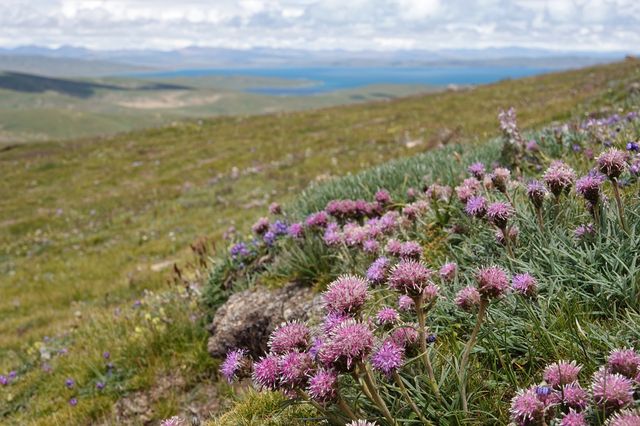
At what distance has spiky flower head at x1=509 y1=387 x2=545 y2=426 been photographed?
210cm

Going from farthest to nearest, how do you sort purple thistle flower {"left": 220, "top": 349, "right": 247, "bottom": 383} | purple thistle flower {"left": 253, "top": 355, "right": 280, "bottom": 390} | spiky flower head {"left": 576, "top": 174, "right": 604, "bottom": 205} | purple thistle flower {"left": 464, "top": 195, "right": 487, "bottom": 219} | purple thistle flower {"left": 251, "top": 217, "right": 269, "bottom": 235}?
1. purple thistle flower {"left": 251, "top": 217, "right": 269, "bottom": 235}
2. purple thistle flower {"left": 464, "top": 195, "right": 487, "bottom": 219}
3. spiky flower head {"left": 576, "top": 174, "right": 604, "bottom": 205}
4. purple thistle flower {"left": 220, "top": 349, "right": 247, "bottom": 383}
5. purple thistle flower {"left": 253, "top": 355, "right": 280, "bottom": 390}

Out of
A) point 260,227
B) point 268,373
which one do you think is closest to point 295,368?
point 268,373

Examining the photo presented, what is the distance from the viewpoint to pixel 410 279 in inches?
105

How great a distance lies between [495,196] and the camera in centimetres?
495

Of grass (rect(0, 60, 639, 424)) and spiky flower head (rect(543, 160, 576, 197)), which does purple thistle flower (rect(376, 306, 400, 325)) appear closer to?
spiky flower head (rect(543, 160, 576, 197))

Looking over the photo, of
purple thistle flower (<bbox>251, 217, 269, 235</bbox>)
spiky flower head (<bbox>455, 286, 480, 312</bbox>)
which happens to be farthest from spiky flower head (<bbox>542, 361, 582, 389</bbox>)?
purple thistle flower (<bbox>251, 217, 269, 235</bbox>)

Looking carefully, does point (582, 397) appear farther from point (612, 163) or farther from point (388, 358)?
point (612, 163)

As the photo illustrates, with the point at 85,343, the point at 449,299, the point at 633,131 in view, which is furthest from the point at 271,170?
the point at 449,299

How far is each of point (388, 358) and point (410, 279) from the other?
0.45 m

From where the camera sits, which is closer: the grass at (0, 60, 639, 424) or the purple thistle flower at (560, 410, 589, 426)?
the purple thistle flower at (560, 410, 589, 426)

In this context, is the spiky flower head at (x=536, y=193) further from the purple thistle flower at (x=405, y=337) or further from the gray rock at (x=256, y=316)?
the gray rock at (x=256, y=316)

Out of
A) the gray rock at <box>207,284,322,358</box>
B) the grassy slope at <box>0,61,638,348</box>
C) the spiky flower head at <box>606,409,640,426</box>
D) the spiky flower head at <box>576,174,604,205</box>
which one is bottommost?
the grassy slope at <box>0,61,638,348</box>

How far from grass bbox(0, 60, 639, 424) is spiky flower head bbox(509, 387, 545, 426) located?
4924 millimetres

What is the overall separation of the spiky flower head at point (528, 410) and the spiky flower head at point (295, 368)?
40.0 inches
